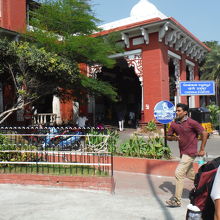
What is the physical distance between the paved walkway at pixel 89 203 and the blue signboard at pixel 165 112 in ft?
5.67

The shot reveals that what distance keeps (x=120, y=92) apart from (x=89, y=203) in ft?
67.4

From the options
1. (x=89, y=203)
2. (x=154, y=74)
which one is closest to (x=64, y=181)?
(x=89, y=203)

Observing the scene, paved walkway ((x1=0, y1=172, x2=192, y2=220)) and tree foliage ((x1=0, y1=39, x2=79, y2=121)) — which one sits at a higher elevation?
tree foliage ((x1=0, y1=39, x2=79, y2=121))

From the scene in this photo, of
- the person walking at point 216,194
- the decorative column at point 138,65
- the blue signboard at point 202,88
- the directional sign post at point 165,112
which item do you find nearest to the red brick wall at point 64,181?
the directional sign post at point 165,112

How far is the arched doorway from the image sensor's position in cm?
2289

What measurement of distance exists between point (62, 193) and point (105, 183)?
82 centimetres

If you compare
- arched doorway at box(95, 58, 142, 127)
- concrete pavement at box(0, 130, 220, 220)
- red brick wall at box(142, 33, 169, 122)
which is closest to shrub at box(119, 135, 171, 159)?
concrete pavement at box(0, 130, 220, 220)

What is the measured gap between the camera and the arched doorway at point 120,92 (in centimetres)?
2289

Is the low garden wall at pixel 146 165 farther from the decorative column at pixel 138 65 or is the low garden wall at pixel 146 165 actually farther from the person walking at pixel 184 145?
the decorative column at pixel 138 65

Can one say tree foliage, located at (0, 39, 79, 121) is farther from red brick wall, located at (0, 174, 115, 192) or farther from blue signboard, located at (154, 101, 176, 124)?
blue signboard, located at (154, 101, 176, 124)

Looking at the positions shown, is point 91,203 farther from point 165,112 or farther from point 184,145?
point 165,112

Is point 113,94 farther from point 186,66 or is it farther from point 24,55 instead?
point 186,66

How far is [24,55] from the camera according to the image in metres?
8.00

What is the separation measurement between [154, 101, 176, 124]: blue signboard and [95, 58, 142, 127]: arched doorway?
1473cm
